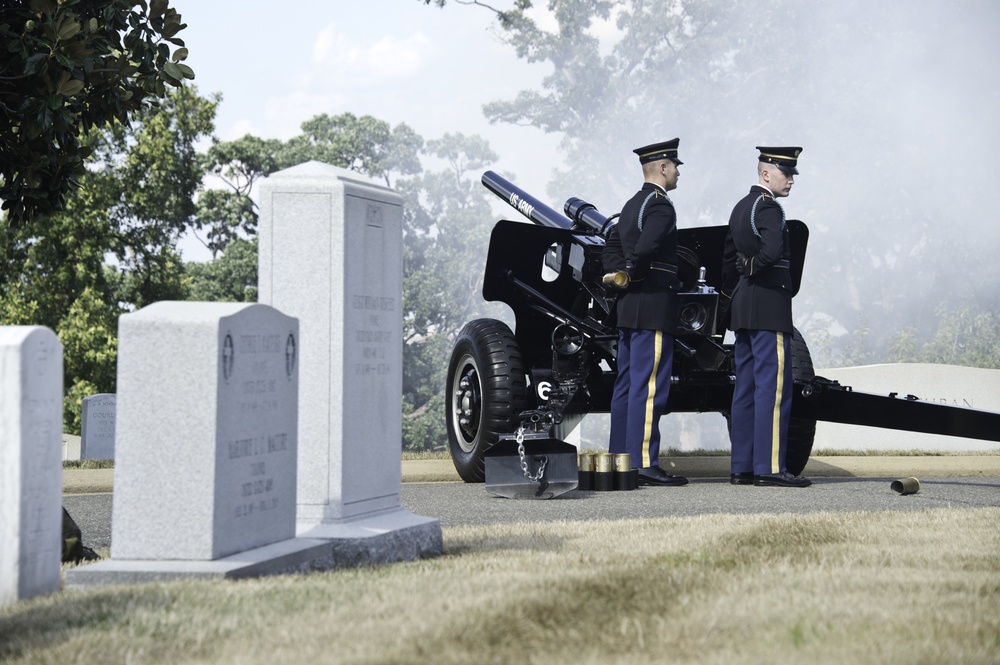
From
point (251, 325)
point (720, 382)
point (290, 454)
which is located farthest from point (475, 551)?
point (720, 382)

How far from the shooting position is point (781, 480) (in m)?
8.58

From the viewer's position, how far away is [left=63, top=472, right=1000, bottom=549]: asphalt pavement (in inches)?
270

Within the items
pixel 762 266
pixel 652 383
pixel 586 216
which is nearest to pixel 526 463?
pixel 652 383

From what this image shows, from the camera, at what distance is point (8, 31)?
21.7ft

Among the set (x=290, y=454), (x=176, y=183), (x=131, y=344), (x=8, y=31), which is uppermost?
(x=176, y=183)

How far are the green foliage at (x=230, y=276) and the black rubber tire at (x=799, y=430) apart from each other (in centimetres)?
2311

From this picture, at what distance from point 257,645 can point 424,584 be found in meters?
0.89

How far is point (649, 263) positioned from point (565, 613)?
502 cm

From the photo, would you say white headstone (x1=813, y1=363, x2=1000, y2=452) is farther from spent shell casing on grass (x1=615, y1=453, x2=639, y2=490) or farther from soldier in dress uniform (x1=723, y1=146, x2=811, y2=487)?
spent shell casing on grass (x1=615, y1=453, x2=639, y2=490)

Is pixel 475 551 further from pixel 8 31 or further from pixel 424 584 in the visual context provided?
pixel 8 31

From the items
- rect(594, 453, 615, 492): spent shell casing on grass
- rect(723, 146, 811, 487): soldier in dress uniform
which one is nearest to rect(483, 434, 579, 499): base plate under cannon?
rect(594, 453, 615, 492): spent shell casing on grass

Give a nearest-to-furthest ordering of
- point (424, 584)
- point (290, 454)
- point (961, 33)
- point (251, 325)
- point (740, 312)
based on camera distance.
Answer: point (424, 584), point (251, 325), point (290, 454), point (740, 312), point (961, 33)

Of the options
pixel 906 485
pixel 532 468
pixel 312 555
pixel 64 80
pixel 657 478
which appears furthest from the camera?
pixel 657 478

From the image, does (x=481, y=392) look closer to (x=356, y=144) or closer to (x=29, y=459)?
(x=29, y=459)
